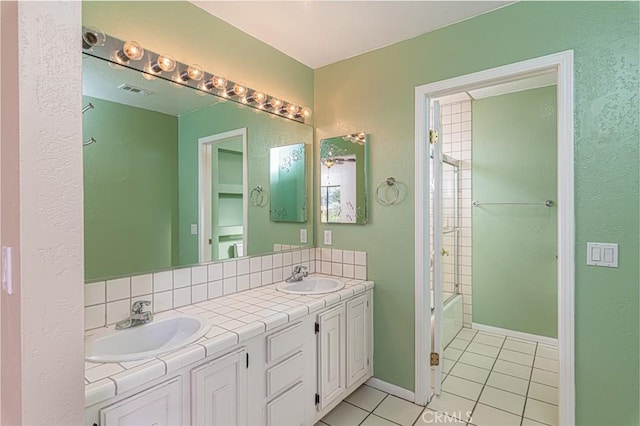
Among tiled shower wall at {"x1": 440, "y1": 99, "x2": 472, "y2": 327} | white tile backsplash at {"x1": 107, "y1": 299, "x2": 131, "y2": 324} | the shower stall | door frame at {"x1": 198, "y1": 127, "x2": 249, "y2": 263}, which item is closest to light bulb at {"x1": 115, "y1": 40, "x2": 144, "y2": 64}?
door frame at {"x1": 198, "y1": 127, "x2": 249, "y2": 263}

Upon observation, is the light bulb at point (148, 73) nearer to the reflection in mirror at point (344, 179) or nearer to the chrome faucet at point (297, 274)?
the reflection in mirror at point (344, 179)

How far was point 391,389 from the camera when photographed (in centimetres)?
228

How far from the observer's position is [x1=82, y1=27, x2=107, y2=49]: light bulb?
1.37 meters

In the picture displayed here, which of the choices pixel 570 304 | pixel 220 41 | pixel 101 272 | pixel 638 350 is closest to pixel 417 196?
pixel 570 304

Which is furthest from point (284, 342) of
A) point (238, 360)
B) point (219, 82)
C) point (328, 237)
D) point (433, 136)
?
point (433, 136)

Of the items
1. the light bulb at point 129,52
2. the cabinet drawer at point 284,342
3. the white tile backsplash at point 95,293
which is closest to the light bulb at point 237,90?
the light bulb at point 129,52

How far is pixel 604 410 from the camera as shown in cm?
159

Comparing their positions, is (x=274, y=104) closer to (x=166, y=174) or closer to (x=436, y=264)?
(x=166, y=174)

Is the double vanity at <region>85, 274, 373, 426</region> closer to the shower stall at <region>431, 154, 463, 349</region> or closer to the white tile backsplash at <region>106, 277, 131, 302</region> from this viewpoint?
the white tile backsplash at <region>106, 277, 131, 302</region>

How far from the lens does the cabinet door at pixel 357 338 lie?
2.09 meters

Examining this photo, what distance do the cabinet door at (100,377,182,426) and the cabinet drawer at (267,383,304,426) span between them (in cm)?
51

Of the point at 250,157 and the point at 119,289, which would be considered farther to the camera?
the point at 250,157

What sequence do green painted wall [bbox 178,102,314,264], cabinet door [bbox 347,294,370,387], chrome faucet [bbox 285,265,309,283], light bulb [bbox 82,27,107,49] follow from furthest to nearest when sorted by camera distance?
chrome faucet [bbox 285,265,309,283] < cabinet door [bbox 347,294,370,387] < green painted wall [bbox 178,102,314,264] < light bulb [bbox 82,27,107,49]

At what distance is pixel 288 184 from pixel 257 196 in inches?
12.3
